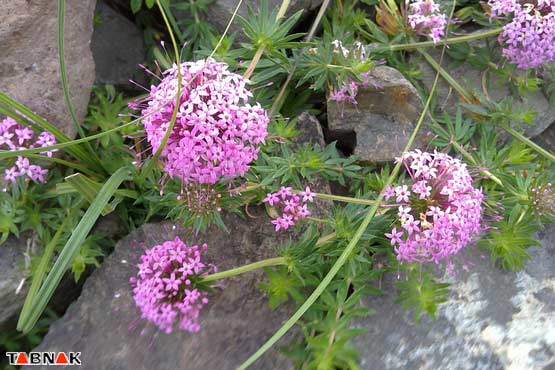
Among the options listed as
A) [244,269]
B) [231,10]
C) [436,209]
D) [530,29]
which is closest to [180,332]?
[244,269]

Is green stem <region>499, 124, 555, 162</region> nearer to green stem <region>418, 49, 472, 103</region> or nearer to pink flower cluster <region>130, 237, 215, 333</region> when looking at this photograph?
green stem <region>418, 49, 472, 103</region>

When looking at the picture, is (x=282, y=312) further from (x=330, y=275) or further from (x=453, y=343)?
(x=453, y=343)

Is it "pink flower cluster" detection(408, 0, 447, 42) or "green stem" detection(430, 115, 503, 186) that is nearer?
"green stem" detection(430, 115, 503, 186)

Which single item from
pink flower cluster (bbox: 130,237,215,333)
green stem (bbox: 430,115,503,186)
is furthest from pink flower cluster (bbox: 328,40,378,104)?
pink flower cluster (bbox: 130,237,215,333)

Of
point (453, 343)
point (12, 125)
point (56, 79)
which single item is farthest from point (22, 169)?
point (453, 343)

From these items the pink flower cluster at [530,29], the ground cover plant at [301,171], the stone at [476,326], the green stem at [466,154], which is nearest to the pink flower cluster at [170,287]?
the ground cover plant at [301,171]

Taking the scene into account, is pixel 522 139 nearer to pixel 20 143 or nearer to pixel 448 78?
pixel 448 78

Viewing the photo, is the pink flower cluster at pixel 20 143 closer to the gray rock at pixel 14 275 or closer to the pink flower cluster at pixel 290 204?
the gray rock at pixel 14 275
